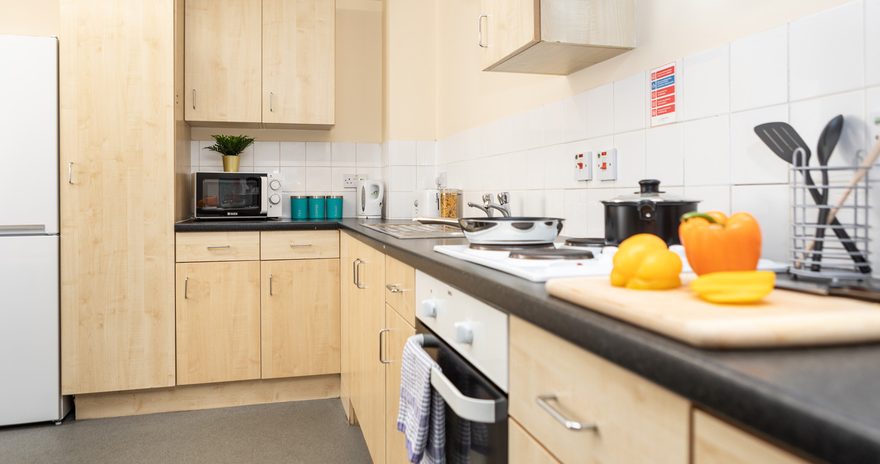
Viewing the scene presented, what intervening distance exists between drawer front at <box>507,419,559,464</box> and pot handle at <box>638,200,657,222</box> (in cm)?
57

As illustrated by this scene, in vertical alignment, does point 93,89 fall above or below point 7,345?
above

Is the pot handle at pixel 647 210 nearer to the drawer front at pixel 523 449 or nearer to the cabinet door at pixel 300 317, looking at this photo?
the drawer front at pixel 523 449

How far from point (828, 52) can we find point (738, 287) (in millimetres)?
675

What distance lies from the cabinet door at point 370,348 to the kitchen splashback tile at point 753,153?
3.43 ft

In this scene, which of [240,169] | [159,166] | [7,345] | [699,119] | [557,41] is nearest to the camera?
[699,119]

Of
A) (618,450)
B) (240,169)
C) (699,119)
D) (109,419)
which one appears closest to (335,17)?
(240,169)

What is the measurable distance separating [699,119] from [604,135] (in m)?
0.40

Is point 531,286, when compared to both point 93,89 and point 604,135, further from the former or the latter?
point 93,89

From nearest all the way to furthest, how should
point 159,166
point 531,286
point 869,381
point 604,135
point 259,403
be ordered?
point 869,381, point 531,286, point 604,135, point 159,166, point 259,403

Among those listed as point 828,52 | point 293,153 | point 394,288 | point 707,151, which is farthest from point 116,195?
point 828,52

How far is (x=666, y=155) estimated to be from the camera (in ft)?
5.04

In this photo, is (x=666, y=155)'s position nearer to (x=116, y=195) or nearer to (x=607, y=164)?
(x=607, y=164)

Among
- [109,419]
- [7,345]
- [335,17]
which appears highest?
[335,17]

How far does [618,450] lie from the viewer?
631mm
